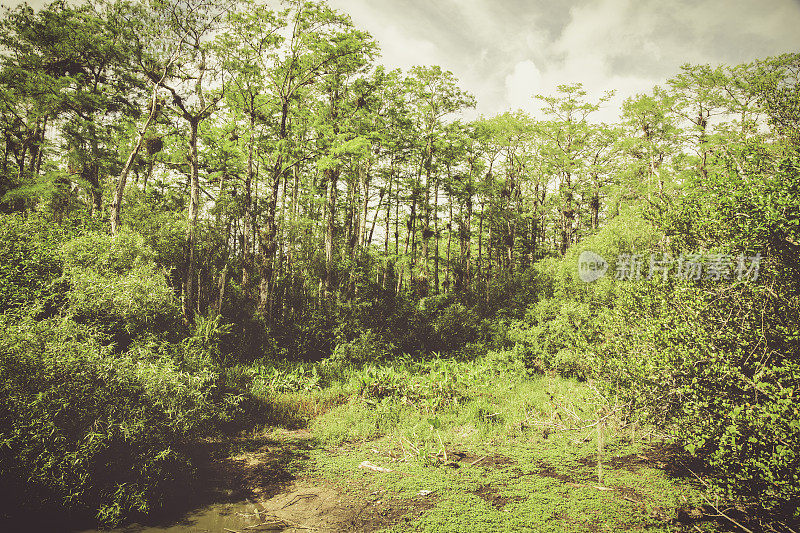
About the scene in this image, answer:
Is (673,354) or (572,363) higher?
(673,354)

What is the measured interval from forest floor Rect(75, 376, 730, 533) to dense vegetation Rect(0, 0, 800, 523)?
94 centimetres

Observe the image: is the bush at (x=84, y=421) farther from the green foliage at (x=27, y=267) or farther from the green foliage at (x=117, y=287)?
the green foliage at (x=27, y=267)

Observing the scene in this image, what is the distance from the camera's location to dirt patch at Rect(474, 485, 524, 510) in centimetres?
655

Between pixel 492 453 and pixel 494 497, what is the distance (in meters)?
2.27

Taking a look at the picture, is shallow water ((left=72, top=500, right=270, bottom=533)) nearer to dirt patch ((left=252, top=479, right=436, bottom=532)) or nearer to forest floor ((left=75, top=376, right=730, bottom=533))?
forest floor ((left=75, top=376, right=730, bottom=533))

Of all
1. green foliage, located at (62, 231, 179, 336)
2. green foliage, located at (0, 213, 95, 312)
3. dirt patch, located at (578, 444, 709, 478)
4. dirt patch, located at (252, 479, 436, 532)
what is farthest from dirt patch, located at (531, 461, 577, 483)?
green foliage, located at (0, 213, 95, 312)

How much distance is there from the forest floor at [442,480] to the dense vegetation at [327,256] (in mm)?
939


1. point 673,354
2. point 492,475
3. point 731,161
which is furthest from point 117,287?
point 731,161

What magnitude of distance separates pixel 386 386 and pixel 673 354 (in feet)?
29.1

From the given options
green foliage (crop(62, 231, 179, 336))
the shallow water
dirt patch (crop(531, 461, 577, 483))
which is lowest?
the shallow water

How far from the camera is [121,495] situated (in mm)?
6406

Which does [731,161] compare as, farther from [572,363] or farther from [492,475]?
[572,363]

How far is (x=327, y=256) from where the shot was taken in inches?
737

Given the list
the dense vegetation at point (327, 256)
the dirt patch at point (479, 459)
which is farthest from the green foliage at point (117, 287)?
the dirt patch at point (479, 459)
